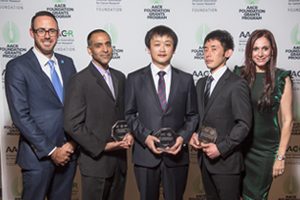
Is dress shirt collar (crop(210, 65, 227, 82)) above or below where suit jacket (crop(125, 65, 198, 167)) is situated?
above

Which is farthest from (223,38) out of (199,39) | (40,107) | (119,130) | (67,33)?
(67,33)

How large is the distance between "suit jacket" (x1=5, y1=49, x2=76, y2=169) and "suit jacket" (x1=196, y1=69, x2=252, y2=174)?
831 millimetres

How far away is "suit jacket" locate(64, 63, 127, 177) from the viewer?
1.93 metres

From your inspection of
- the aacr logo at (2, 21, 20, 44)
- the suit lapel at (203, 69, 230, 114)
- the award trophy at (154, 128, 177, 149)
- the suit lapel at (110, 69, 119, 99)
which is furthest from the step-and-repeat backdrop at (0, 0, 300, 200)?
the award trophy at (154, 128, 177, 149)

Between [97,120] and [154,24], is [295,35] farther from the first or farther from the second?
[97,120]

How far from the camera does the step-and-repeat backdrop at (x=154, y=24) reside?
2805mm

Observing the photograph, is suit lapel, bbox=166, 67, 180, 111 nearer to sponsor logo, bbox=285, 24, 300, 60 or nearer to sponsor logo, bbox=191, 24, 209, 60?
sponsor logo, bbox=191, 24, 209, 60

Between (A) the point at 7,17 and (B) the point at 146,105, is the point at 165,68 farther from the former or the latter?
(A) the point at 7,17

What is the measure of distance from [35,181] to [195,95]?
1.03m

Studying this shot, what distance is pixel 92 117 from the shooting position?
6.40ft

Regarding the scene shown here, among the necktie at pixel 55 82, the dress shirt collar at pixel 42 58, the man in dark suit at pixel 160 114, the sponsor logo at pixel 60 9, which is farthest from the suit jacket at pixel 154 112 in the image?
the sponsor logo at pixel 60 9

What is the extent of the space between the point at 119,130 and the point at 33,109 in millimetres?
500

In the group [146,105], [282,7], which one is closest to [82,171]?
[146,105]

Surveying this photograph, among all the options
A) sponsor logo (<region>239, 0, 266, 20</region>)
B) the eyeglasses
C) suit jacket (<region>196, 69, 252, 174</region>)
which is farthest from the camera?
sponsor logo (<region>239, 0, 266, 20</region>)
